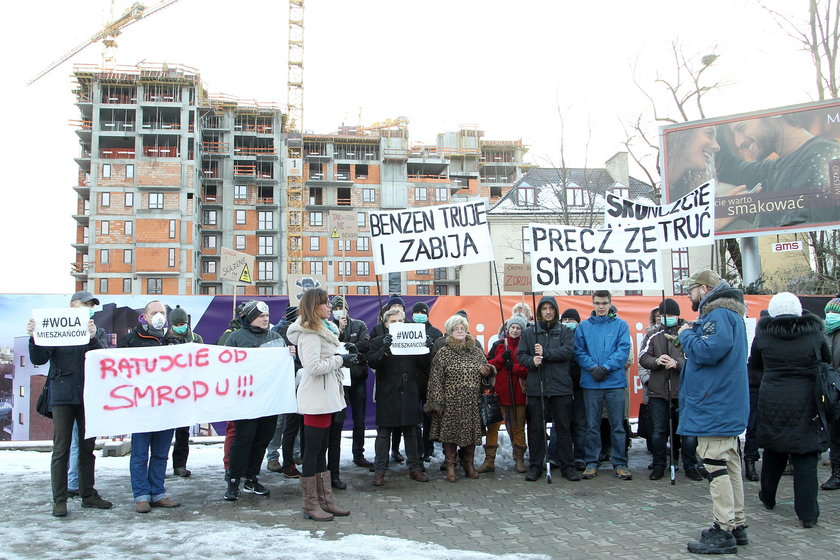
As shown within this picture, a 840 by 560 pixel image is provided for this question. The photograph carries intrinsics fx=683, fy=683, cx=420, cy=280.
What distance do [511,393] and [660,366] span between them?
194 centimetres

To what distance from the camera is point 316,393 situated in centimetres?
678

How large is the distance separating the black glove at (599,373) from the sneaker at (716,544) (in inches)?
113

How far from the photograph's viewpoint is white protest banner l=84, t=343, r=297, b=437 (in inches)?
280

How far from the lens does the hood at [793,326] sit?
20.8ft

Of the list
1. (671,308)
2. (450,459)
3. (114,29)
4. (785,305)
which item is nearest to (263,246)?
(114,29)

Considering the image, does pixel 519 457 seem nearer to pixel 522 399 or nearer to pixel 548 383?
pixel 522 399

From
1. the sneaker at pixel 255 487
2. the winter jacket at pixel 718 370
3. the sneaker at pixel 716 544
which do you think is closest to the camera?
the sneaker at pixel 716 544

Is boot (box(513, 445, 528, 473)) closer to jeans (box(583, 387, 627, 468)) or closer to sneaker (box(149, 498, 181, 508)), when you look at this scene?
jeans (box(583, 387, 627, 468))

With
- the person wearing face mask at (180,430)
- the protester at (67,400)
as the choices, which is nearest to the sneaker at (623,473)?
the person wearing face mask at (180,430)

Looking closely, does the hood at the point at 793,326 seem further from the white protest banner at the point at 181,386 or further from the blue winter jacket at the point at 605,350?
the white protest banner at the point at 181,386

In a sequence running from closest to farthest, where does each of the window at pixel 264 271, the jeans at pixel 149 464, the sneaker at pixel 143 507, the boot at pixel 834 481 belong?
the sneaker at pixel 143 507 < the jeans at pixel 149 464 < the boot at pixel 834 481 < the window at pixel 264 271

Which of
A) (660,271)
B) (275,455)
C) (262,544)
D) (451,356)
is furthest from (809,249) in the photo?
(262,544)

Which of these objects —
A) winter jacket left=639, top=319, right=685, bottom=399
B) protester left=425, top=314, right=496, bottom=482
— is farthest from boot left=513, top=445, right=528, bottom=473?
winter jacket left=639, top=319, right=685, bottom=399

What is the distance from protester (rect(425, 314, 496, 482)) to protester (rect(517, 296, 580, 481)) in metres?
0.56
